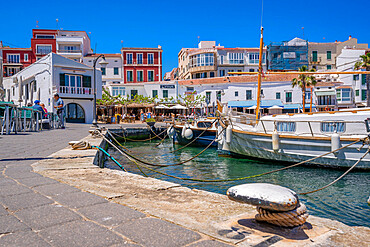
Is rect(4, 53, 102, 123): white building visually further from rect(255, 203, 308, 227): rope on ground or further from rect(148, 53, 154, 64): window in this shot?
rect(255, 203, 308, 227): rope on ground

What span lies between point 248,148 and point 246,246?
11988 mm

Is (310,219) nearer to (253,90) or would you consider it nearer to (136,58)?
(253,90)

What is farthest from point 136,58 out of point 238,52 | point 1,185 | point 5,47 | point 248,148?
point 1,185

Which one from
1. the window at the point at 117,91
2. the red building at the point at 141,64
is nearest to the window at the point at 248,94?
the red building at the point at 141,64

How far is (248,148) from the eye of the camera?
14.1 meters

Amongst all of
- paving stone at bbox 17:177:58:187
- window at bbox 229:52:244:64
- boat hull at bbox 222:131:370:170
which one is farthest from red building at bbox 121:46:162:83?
paving stone at bbox 17:177:58:187

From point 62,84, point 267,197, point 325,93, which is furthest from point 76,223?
point 325,93

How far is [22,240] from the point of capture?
2395 mm

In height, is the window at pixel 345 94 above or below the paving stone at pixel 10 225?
above

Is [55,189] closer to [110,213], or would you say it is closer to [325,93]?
[110,213]

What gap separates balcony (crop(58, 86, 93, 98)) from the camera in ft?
97.6

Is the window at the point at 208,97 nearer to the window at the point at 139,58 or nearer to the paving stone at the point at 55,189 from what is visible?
the window at the point at 139,58

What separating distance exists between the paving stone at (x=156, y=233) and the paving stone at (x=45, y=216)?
0.60 metres

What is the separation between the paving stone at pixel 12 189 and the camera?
12.6 ft
